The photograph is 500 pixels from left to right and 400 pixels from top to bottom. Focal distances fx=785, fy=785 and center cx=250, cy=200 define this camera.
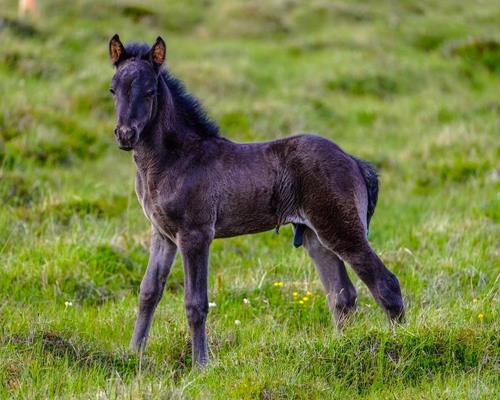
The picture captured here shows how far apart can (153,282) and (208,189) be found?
940 millimetres

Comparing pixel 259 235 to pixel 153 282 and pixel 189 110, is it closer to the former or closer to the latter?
pixel 153 282

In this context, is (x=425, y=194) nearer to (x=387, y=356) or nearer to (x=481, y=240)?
(x=481, y=240)

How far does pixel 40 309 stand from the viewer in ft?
22.1

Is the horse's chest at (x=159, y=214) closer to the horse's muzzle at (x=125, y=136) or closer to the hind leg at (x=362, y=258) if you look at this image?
the horse's muzzle at (x=125, y=136)

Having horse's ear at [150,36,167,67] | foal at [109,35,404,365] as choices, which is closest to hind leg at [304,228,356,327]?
foal at [109,35,404,365]

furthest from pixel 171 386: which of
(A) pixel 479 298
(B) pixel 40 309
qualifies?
(A) pixel 479 298

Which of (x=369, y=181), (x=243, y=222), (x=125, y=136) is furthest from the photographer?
(x=369, y=181)

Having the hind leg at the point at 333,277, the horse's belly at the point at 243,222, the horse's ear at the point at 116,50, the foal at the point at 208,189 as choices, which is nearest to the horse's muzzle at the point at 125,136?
the foal at the point at 208,189

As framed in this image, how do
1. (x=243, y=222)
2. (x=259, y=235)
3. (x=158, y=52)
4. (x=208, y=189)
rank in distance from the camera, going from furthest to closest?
1. (x=259, y=235)
2. (x=243, y=222)
3. (x=208, y=189)
4. (x=158, y=52)

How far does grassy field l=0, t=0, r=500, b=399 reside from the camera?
5.43 meters

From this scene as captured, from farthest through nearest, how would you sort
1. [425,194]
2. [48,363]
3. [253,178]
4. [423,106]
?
1. [423,106]
2. [425,194]
3. [253,178]
4. [48,363]

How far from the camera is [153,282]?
20.7 feet

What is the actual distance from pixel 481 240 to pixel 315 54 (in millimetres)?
13160

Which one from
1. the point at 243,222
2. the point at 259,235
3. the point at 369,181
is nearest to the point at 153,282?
the point at 243,222
